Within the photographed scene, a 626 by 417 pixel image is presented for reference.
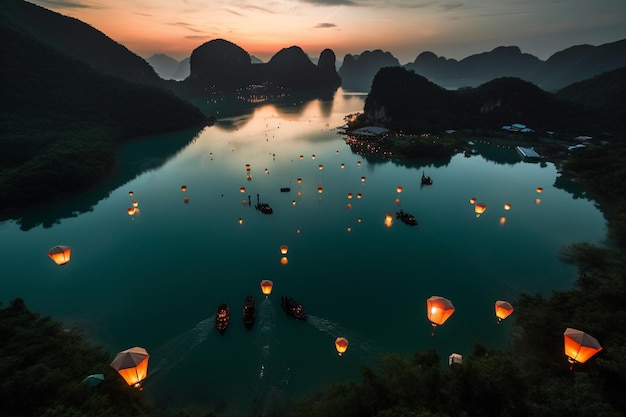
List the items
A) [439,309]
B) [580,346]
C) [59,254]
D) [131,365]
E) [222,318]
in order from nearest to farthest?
[580,346] < [131,365] < [439,309] < [59,254] < [222,318]

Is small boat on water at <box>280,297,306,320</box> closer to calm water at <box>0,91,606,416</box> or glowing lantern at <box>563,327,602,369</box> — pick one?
calm water at <box>0,91,606,416</box>

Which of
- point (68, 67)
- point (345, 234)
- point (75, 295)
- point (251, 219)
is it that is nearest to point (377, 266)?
point (345, 234)

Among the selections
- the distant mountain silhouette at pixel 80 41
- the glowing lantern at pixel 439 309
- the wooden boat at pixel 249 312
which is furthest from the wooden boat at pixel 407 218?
the distant mountain silhouette at pixel 80 41

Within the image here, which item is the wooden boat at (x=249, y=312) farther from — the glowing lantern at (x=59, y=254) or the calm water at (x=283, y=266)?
the glowing lantern at (x=59, y=254)

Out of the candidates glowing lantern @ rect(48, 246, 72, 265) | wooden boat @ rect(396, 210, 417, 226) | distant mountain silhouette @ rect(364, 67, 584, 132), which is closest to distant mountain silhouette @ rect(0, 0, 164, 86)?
distant mountain silhouette @ rect(364, 67, 584, 132)

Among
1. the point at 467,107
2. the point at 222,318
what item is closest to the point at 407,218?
the point at 222,318

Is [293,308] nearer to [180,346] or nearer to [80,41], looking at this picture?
[180,346]
